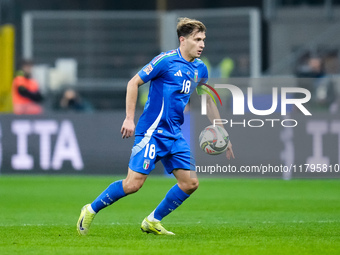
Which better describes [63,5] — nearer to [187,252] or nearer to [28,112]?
[28,112]

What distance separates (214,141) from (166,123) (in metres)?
0.52

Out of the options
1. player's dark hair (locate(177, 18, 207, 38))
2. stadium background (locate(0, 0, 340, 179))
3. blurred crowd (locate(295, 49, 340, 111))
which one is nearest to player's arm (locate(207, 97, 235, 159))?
player's dark hair (locate(177, 18, 207, 38))

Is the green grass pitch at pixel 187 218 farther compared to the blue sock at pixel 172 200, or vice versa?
the blue sock at pixel 172 200

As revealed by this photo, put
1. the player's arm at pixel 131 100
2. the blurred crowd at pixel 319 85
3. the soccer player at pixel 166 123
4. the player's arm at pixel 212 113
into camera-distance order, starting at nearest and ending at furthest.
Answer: the player's arm at pixel 131 100
the soccer player at pixel 166 123
the player's arm at pixel 212 113
the blurred crowd at pixel 319 85

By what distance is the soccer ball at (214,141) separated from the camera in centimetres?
869

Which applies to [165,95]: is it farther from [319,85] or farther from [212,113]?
[319,85]

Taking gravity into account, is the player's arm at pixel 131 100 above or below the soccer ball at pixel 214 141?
above

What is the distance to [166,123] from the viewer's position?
8531mm

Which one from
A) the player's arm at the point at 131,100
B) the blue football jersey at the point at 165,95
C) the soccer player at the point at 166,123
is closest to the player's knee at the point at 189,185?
the soccer player at the point at 166,123

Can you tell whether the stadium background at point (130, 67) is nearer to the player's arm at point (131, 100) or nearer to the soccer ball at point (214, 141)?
the soccer ball at point (214, 141)

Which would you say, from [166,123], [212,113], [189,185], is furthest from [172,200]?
[212,113]

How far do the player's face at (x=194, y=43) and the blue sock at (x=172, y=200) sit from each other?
1.29 m

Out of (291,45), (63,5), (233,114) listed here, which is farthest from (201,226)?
(63,5)

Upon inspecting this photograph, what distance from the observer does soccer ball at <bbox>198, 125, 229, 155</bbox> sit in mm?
8688
